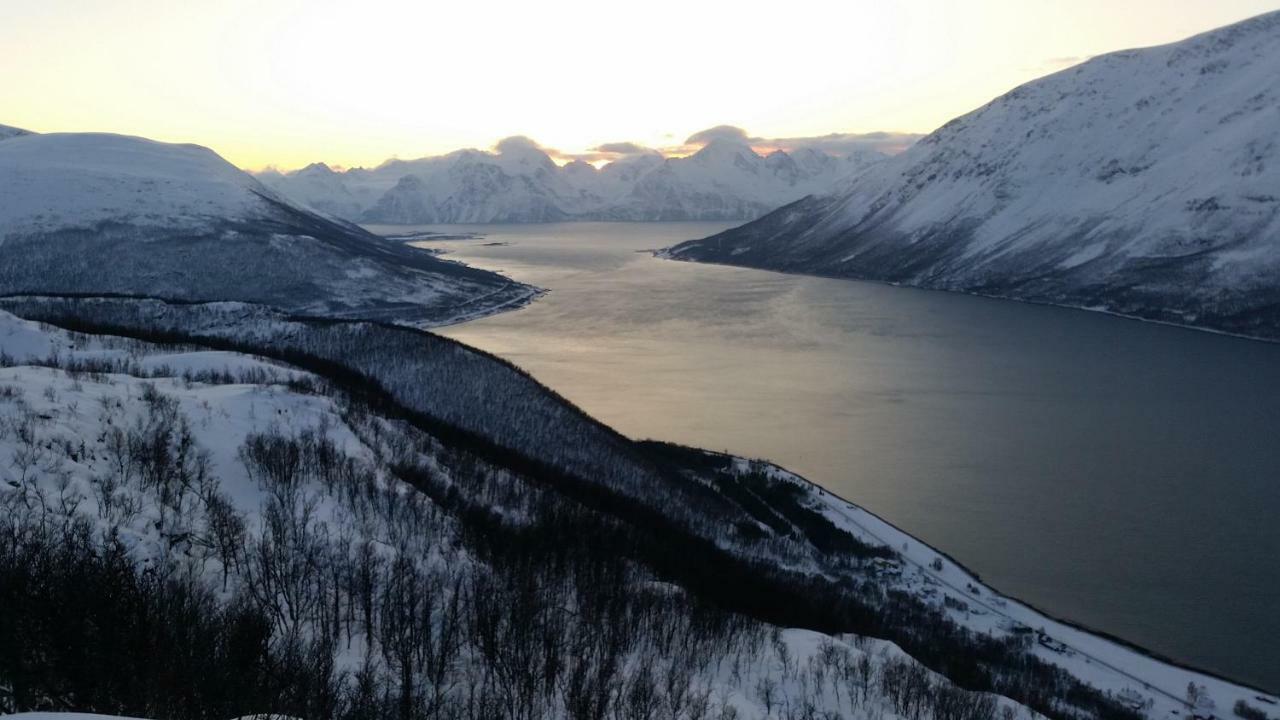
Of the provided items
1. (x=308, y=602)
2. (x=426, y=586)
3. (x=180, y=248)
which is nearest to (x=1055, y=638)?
(x=426, y=586)

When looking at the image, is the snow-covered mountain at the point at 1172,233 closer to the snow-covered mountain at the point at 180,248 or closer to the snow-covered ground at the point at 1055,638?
the snow-covered ground at the point at 1055,638

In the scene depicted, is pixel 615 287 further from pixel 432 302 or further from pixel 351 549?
pixel 351 549

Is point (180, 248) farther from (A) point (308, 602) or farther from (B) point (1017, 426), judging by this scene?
(A) point (308, 602)

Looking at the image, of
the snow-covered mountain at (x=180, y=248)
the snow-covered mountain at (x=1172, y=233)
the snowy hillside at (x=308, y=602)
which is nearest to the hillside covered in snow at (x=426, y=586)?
the snowy hillside at (x=308, y=602)

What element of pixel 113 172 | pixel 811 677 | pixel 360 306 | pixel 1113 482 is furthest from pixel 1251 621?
pixel 113 172

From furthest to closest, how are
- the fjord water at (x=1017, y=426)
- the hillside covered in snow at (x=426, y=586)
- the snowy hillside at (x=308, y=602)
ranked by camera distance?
the fjord water at (x=1017, y=426), the hillside covered in snow at (x=426, y=586), the snowy hillside at (x=308, y=602)
